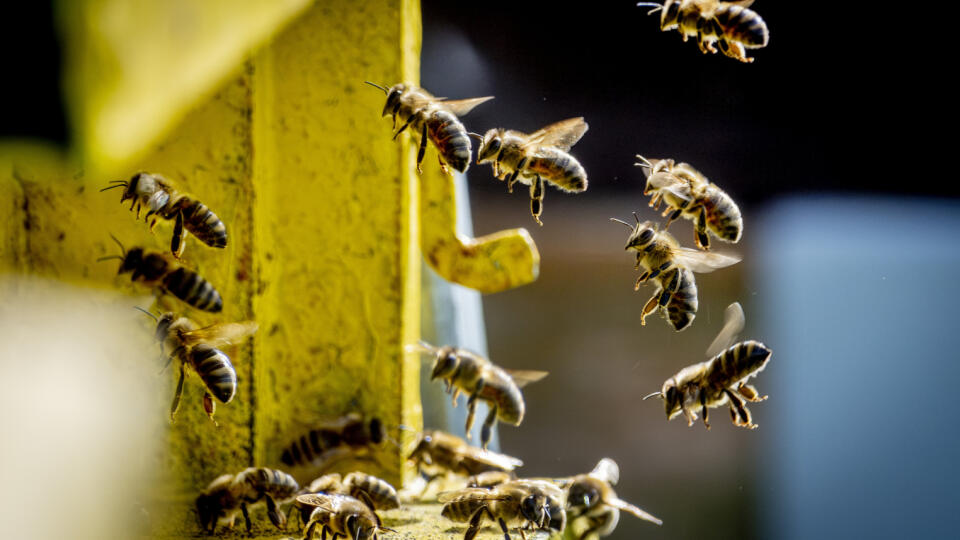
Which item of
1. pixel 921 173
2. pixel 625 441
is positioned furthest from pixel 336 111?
pixel 921 173

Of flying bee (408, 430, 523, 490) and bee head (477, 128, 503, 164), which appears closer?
bee head (477, 128, 503, 164)

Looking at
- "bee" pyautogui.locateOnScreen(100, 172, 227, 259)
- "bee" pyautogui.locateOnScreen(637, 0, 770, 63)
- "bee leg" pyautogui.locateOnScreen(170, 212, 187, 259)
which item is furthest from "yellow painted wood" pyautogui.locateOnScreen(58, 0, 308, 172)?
"bee" pyautogui.locateOnScreen(637, 0, 770, 63)

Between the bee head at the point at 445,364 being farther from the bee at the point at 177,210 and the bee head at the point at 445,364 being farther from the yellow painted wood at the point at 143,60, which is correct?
the yellow painted wood at the point at 143,60

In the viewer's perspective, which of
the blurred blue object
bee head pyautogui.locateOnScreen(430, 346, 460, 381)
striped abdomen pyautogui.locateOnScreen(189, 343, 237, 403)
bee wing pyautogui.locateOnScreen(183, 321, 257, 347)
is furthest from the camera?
the blurred blue object

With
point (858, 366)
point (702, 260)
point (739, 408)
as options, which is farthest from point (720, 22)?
point (858, 366)

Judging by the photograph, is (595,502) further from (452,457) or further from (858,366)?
(858,366)

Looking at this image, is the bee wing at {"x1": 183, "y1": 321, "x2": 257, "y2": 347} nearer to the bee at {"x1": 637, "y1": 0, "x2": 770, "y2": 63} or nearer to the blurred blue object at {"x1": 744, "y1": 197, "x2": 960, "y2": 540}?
the bee at {"x1": 637, "y1": 0, "x2": 770, "y2": 63}

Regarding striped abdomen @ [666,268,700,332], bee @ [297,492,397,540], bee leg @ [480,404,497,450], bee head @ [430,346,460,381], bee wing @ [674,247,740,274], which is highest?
bee wing @ [674,247,740,274]
